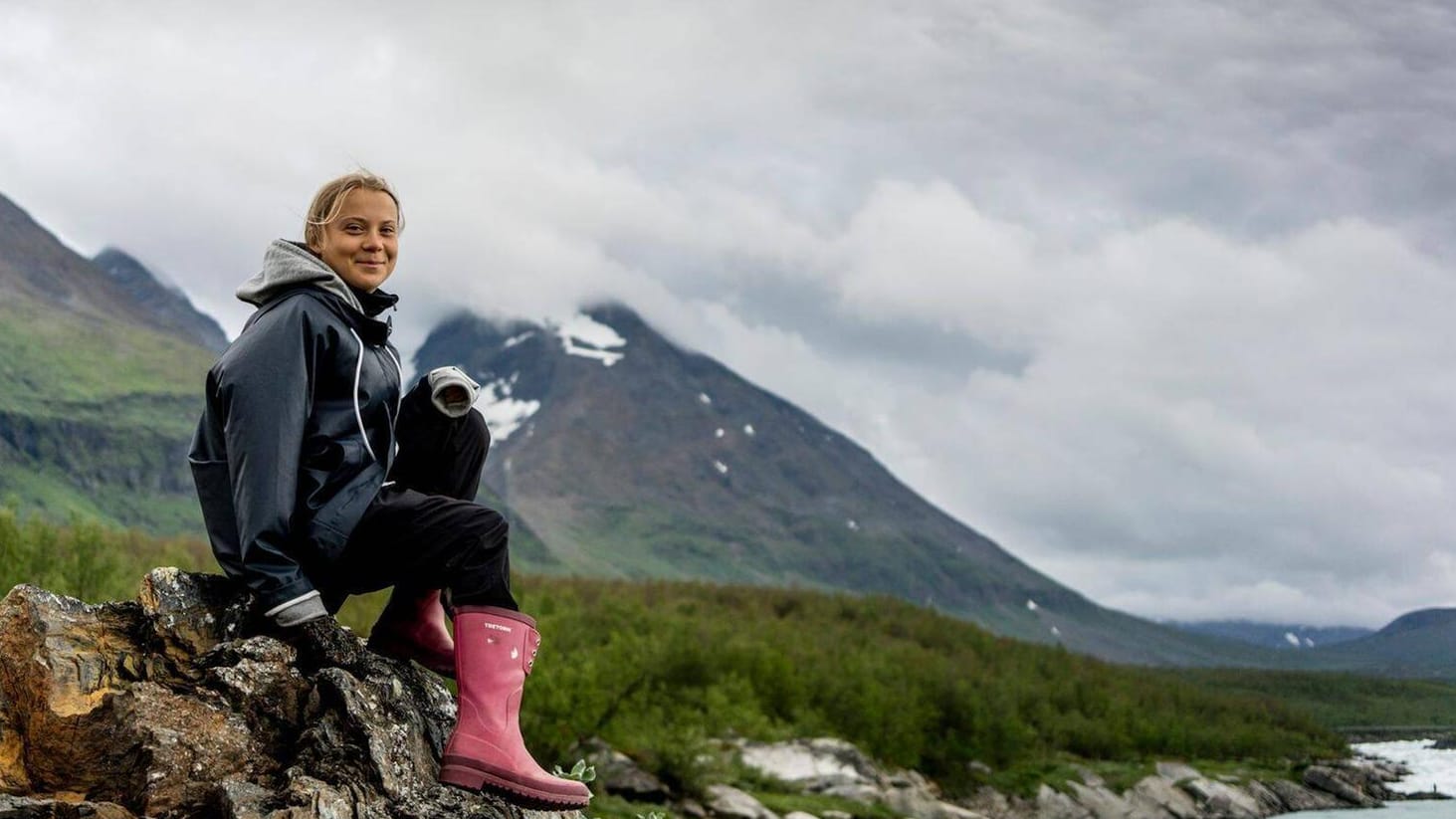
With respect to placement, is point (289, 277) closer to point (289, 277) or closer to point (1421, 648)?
point (289, 277)

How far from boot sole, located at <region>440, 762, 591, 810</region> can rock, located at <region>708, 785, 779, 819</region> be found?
38.8 metres

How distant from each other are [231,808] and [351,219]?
313 cm

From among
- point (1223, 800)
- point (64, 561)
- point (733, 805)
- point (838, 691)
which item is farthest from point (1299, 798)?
point (64, 561)

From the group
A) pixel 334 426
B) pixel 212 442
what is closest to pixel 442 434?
pixel 334 426

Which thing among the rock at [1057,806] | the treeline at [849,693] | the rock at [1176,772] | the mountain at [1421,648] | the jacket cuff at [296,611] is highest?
the mountain at [1421,648]

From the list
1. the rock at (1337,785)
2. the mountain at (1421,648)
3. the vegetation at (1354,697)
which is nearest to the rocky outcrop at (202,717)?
the vegetation at (1354,697)

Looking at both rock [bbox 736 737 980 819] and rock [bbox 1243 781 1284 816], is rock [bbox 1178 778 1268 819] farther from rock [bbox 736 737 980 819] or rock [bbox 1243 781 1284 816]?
rock [bbox 736 737 980 819]

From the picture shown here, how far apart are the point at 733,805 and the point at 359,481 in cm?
4031

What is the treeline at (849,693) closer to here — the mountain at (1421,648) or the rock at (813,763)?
the rock at (813,763)

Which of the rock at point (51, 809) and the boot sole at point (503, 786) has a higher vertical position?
the boot sole at point (503, 786)

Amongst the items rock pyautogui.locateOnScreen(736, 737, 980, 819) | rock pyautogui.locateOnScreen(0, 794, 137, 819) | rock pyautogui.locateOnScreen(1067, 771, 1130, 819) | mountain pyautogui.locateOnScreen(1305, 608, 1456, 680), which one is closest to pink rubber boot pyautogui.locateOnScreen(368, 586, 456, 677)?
rock pyautogui.locateOnScreen(0, 794, 137, 819)

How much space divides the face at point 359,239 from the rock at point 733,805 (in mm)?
39153

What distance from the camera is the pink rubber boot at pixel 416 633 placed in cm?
684

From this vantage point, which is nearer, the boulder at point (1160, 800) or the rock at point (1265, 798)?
the boulder at point (1160, 800)
